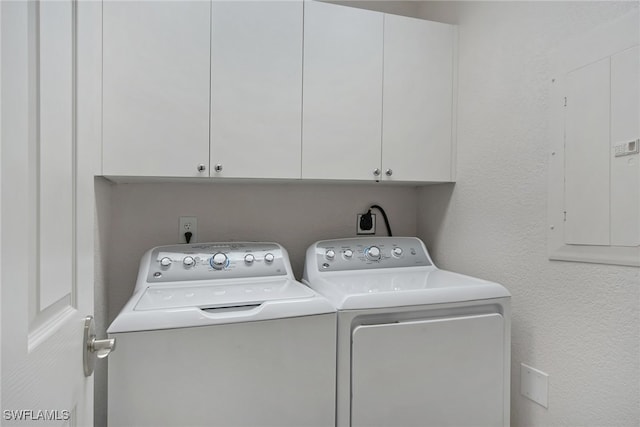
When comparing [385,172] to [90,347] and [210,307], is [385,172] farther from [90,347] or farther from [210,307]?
[90,347]

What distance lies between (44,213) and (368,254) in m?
1.40

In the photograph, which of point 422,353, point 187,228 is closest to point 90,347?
point 422,353

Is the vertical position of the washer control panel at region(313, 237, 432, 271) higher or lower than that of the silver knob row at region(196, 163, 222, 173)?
lower

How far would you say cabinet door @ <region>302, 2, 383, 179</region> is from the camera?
5.15ft

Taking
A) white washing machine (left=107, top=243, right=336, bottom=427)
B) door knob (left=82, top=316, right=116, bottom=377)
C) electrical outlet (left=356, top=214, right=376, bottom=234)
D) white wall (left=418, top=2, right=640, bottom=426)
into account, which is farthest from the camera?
electrical outlet (left=356, top=214, right=376, bottom=234)

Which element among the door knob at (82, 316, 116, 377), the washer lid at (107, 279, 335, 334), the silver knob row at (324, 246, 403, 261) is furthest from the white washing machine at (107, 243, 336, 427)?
the silver knob row at (324, 246, 403, 261)

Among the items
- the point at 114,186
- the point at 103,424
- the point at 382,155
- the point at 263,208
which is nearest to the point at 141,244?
the point at 114,186

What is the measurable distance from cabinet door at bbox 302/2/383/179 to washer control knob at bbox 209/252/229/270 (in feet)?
1.60

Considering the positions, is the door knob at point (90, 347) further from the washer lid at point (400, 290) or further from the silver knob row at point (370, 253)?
the silver knob row at point (370, 253)

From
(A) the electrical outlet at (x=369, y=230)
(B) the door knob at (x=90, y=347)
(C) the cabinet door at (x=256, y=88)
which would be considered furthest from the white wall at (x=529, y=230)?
(B) the door knob at (x=90, y=347)

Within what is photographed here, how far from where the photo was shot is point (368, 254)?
1744 mm

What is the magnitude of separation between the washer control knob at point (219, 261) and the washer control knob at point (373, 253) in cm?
64

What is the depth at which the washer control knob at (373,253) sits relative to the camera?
1741mm

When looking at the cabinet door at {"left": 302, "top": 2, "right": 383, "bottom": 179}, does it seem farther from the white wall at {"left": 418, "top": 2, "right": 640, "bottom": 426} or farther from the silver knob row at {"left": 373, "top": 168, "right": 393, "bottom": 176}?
the white wall at {"left": 418, "top": 2, "right": 640, "bottom": 426}
